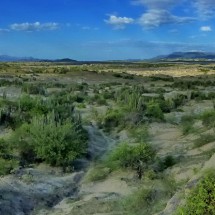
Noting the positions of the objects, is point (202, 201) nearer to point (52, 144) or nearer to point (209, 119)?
point (52, 144)

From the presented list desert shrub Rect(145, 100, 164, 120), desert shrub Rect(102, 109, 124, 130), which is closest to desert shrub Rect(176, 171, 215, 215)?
desert shrub Rect(102, 109, 124, 130)

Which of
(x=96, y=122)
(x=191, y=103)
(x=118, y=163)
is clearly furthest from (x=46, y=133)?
(x=191, y=103)

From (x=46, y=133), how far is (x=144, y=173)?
473cm

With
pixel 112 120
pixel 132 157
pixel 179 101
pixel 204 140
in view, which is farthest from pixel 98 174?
pixel 179 101

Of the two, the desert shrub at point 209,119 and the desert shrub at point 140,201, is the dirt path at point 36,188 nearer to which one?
the desert shrub at point 140,201

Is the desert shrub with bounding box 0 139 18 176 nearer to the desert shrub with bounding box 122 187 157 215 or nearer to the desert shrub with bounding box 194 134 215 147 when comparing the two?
the desert shrub with bounding box 122 187 157 215

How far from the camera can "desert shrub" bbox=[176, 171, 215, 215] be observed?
9602 mm

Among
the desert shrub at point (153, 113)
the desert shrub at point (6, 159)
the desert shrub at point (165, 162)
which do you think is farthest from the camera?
the desert shrub at point (153, 113)

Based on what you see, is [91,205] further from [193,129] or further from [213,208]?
[193,129]

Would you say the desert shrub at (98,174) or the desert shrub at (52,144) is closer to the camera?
the desert shrub at (98,174)

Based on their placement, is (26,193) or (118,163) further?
(118,163)

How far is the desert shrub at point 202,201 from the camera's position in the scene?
31.5ft

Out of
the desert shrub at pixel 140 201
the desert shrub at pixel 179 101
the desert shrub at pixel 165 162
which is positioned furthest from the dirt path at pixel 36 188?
the desert shrub at pixel 179 101

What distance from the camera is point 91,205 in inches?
569
